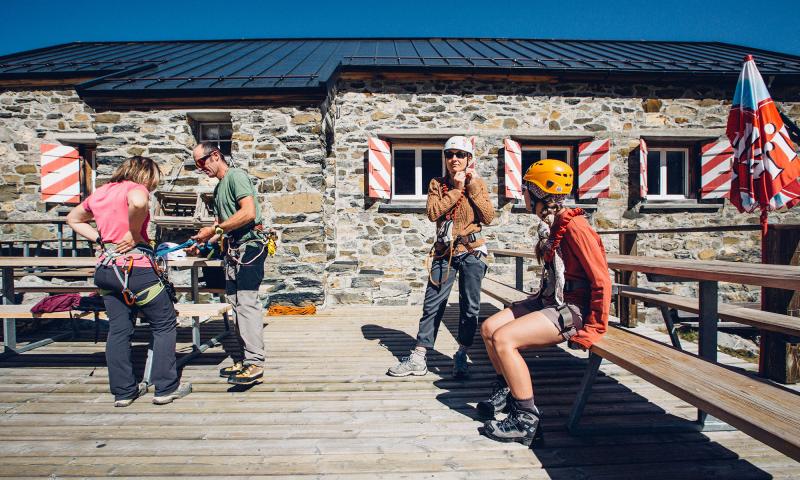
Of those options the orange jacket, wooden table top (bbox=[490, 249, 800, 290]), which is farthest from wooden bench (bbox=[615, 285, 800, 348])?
the orange jacket

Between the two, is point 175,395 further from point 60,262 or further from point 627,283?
point 627,283

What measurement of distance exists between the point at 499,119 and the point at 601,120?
6.48ft

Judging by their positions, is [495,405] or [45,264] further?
[45,264]

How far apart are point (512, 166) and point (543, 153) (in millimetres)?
994

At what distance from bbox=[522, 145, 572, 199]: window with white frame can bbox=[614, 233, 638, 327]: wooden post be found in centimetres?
276

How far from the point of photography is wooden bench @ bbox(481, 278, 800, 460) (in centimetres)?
131

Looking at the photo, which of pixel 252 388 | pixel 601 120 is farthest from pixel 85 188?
pixel 601 120

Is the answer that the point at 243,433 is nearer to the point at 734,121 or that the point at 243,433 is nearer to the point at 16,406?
the point at 16,406

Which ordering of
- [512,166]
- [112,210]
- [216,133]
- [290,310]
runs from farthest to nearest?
[512,166] → [216,133] → [290,310] → [112,210]

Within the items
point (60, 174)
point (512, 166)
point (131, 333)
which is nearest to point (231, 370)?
point (131, 333)

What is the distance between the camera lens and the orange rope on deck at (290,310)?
5418 millimetres

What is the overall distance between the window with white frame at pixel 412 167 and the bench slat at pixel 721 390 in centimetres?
542

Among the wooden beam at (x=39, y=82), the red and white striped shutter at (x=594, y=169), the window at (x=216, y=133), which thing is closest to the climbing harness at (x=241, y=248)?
the window at (x=216, y=133)

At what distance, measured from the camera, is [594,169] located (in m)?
7.00
